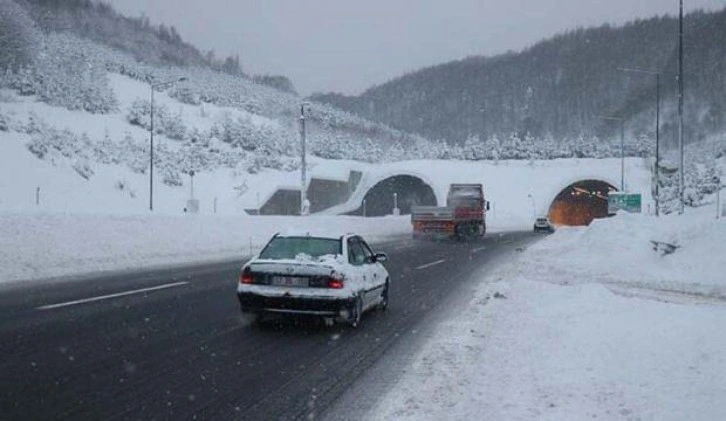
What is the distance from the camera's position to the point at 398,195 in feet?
268

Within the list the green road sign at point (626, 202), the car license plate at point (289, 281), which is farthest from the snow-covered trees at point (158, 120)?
the car license plate at point (289, 281)

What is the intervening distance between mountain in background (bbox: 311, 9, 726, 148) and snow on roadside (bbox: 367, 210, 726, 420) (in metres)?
122

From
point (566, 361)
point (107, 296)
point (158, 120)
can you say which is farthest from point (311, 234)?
point (158, 120)

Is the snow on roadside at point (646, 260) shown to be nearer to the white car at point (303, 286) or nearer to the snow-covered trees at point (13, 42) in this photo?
the white car at point (303, 286)

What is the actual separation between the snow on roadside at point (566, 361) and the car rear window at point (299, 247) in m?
2.03

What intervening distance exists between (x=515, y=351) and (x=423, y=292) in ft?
23.3

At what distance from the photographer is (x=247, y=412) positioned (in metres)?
6.52

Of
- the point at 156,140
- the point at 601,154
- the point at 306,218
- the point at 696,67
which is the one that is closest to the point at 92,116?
the point at 156,140

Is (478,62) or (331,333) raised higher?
(478,62)

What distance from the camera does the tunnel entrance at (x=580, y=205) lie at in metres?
82.6

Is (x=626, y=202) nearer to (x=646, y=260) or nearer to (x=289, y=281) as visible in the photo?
(x=646, y=260)

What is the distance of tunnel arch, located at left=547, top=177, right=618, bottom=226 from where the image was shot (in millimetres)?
81500

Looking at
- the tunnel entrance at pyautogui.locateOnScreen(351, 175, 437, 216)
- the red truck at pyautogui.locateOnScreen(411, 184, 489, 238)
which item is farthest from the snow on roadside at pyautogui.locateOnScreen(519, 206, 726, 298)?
the tunnel entrance at pyautogui.locateOnScreen(351, 175, 437, 216)

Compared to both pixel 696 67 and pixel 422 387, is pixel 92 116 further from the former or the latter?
pixel 696 67
